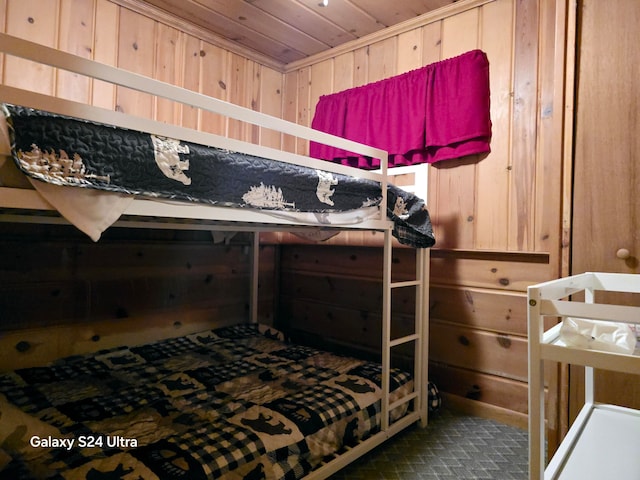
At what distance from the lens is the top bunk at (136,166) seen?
2.81 ft

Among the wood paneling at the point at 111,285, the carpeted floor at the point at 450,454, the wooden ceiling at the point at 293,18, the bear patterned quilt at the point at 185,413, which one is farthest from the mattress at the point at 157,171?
the wood paneling at the point at 111,285

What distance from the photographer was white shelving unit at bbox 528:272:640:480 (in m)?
0.86

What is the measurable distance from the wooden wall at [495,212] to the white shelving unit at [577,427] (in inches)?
31.8

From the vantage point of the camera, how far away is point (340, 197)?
1.54 metres

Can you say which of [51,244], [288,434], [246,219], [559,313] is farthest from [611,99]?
[51,244]

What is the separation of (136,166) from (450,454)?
163cm

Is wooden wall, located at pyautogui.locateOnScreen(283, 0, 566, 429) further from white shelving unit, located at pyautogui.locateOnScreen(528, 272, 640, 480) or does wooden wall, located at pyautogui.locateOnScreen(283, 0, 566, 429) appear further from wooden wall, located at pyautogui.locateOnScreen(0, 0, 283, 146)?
wooden wall, located at pyautogui.locateOnScreen(0, 0, 283, 146)

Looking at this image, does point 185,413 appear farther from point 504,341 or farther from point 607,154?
point 607,154

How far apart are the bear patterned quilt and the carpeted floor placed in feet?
0.38

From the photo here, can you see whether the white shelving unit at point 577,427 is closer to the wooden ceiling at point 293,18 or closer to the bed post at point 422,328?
the bed post at point 422,328

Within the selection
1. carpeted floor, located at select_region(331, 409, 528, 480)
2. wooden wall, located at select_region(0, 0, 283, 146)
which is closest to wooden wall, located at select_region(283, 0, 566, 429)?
carpeted floor, located at select_region(331, 409, 528, 480)

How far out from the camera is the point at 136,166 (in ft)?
3.26

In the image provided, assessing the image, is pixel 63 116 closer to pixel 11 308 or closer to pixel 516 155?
pixel 11 308

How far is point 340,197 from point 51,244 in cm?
160
